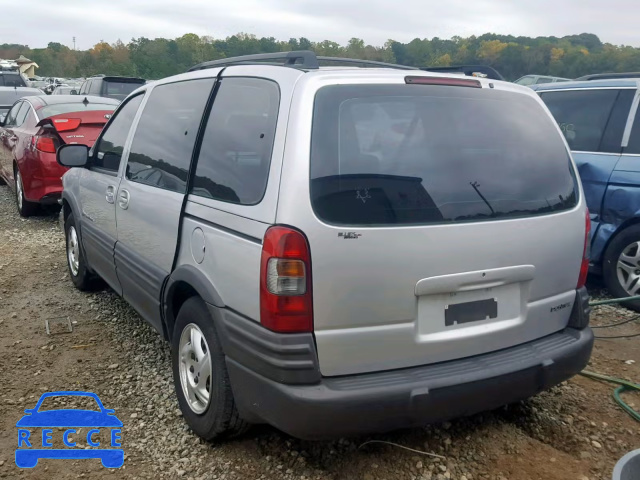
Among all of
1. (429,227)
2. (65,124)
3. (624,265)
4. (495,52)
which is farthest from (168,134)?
(495,52)

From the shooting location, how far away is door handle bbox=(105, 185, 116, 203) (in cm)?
410

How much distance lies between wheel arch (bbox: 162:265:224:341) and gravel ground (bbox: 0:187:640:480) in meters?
0.55

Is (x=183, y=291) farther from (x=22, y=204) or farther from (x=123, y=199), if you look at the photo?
(x=22, y=204)

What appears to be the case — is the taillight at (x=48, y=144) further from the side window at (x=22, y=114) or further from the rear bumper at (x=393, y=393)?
the rear bumper at (x=393, y=393)

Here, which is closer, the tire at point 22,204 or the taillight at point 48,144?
the taillight at point 48,144

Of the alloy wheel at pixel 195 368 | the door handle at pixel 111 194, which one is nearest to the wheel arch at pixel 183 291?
the alloy wheel at pixel 195 368

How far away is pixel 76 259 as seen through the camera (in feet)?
17.6

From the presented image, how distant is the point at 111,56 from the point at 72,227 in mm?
62811

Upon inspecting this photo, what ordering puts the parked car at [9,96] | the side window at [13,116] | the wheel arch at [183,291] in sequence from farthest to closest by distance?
the parked car at [9,96]
the side window at [13,116]
the wheel arch at [183,291]

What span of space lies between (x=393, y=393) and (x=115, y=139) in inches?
116

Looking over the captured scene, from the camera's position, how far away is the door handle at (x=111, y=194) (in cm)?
410

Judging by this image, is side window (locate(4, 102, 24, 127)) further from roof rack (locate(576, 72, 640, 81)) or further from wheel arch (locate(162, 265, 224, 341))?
roof rack (locate(576, 72, 640, 81))

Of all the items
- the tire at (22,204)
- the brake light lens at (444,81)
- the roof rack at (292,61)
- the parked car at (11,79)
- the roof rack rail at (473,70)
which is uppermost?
the roof rack at (292,61)

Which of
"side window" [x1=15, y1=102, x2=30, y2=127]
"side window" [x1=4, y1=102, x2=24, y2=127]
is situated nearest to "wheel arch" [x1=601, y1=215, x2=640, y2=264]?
"side window" [x1=15, y1=102, x2=30, y2=127]
